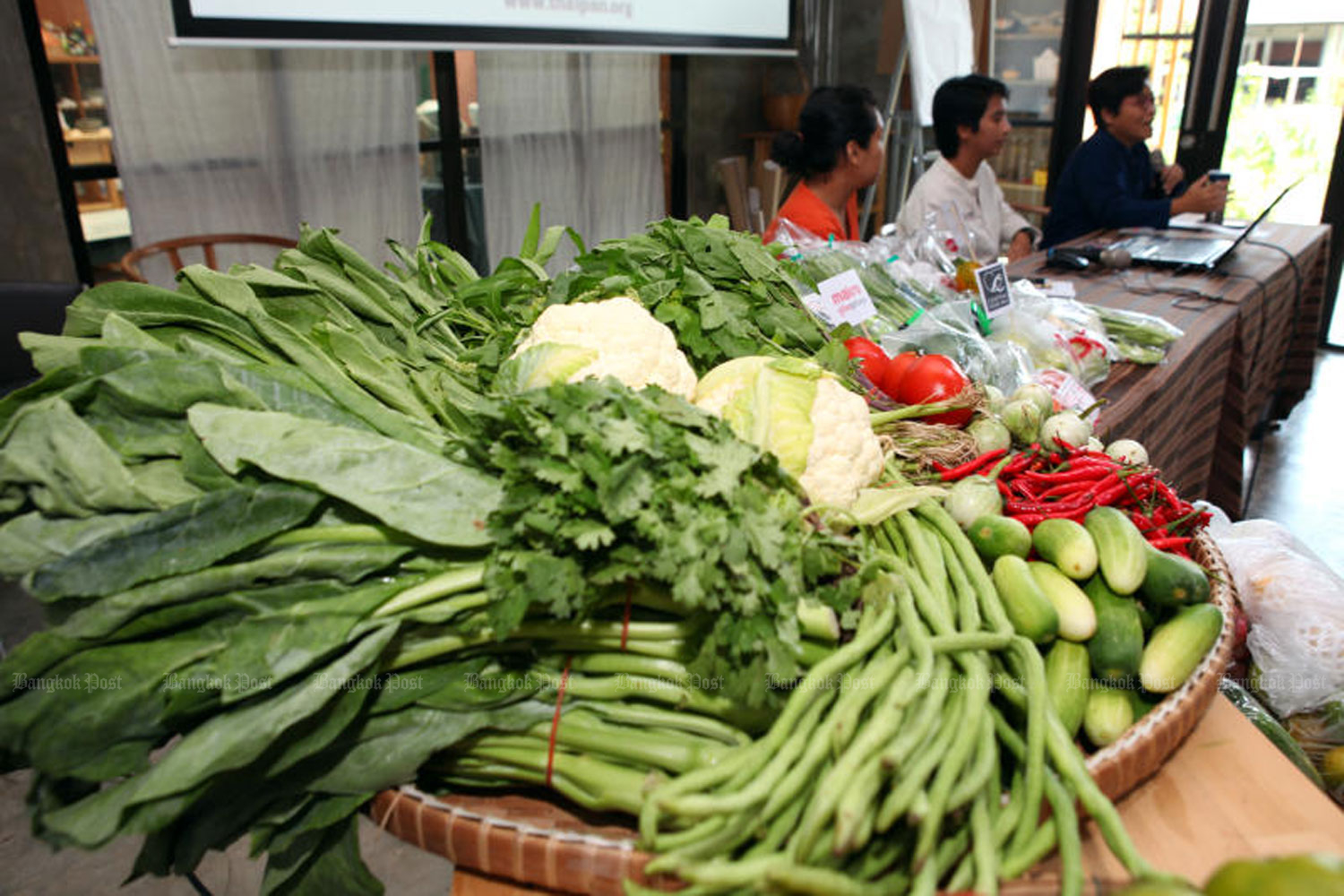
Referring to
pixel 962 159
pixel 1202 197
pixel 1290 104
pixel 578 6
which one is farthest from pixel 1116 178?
pixel 578 6

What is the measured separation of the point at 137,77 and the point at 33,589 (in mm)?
2535

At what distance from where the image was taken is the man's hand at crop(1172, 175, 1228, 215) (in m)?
3.87

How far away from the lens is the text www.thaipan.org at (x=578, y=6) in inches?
126

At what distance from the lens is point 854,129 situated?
9.50 ft

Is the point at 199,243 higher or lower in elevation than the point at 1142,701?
higher

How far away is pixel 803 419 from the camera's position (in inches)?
39.7

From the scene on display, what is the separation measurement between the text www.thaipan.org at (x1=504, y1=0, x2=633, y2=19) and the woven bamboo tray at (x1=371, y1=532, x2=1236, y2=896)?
10.2 ft

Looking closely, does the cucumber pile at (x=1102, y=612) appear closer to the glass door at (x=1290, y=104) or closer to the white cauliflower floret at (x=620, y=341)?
the white cauliflower floret at (x=620, y=341)

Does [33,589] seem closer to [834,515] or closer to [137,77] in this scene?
[834,515]

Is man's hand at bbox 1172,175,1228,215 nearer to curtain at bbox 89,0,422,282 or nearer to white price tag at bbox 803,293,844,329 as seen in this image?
white price tag at bbox 803,293,844,329

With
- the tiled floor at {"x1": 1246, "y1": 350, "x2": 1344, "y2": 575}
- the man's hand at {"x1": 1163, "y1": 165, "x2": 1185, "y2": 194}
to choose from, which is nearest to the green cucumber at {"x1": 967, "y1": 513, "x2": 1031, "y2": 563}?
the tiled floor at {"x1": 1246, "y1": 350, "x2": 1344, "y2": 575}

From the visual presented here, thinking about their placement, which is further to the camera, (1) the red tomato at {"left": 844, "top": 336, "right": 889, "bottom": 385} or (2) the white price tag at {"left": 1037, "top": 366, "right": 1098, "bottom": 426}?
(2) the white price tag at {"left": 1037, "top": 366, "right": 1098, "bottom": 426}

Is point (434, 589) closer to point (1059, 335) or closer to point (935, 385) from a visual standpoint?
point (935, 385)

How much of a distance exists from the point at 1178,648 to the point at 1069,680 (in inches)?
5.0
